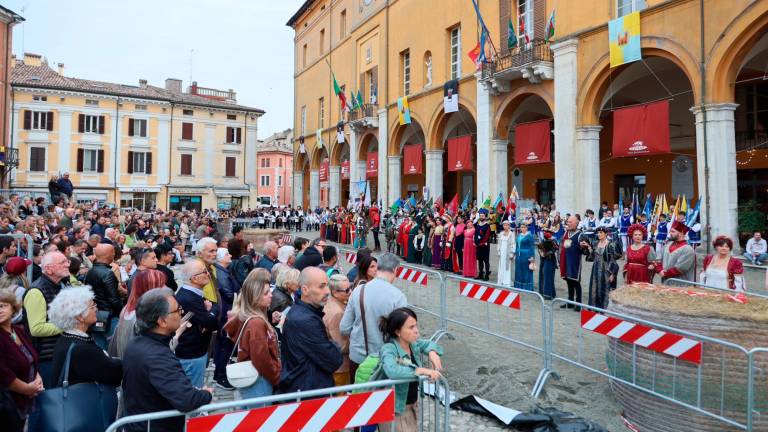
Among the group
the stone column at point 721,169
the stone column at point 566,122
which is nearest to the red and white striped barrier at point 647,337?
the stone column at point 721,169

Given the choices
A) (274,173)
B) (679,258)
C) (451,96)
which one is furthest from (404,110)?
(274,173)

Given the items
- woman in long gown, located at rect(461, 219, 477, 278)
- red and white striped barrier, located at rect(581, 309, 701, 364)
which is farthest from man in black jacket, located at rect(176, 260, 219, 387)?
woman in long gown, located at rect(461, 219, 477, 278)

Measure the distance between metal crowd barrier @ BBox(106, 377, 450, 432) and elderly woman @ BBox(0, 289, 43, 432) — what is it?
93cm

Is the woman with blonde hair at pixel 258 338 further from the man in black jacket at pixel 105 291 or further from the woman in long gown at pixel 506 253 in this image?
the woman in long gown at pixel 506 253

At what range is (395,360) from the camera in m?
3.67

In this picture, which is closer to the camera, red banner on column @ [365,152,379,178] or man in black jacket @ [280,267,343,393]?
man in black jacket @ [280,267,343,393]

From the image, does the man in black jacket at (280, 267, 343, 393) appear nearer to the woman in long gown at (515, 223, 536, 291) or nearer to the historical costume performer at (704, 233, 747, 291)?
the historical costume performer at (704, 233, 747, 291)

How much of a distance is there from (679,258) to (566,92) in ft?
38.7

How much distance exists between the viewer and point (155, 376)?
310cm

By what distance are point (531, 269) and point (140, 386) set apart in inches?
372

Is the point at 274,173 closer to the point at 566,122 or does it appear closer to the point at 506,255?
the point at 566,122

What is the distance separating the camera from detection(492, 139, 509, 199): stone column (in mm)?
22375

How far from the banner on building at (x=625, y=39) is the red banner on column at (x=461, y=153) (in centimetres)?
806

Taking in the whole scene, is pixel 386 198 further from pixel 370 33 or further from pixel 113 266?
pixel 113 266
